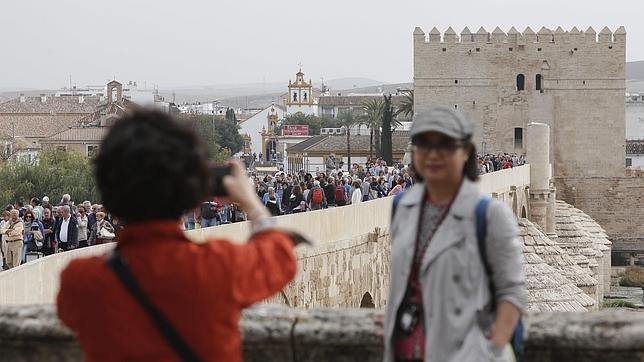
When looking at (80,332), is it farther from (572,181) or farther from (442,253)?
(572,181)

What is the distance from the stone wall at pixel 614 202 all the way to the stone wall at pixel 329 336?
48.1 metres

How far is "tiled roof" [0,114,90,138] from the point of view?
82.8 metres

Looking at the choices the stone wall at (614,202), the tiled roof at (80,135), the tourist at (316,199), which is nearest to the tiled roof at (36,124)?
the tiled roof at (80,135)

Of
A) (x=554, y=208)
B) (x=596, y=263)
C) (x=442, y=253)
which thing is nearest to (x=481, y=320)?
(x=442, y=253)

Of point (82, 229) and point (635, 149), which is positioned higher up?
point (82, 229)

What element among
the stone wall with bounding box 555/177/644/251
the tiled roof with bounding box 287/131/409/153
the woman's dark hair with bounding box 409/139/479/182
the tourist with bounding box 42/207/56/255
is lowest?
the stone wall with bounding box 555/177/644/251

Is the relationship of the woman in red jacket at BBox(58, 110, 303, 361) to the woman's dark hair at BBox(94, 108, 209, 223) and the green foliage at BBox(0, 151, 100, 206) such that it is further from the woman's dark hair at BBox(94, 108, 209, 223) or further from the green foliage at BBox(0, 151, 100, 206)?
the green foliage at BBox(0, 151, 100, 206)

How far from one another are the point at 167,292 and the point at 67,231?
10423 mm

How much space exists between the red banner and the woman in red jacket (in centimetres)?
10269

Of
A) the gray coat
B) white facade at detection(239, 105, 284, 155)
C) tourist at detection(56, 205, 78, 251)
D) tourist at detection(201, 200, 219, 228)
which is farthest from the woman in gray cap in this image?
white facade at detection(239, 105, 284, 155)

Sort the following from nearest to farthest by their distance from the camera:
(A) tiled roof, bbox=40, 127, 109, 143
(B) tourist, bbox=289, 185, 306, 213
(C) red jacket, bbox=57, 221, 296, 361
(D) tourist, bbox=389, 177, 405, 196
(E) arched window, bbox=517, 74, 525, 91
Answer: (C) red jacket, bbox=57, 221, 296, 361 < (B) tourist, bbox=289, 185, 306, 213 < (D) tourist, bbox=389, 177, 405, 196 < (E) arched window, bbox=517, 74, 525, 91 < (A) tiled roof, bbox=40, 127, 109, 143

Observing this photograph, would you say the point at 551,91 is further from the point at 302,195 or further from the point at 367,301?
the point at 367,301

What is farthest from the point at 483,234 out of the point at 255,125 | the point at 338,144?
the point at 255,125

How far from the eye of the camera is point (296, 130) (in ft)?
356
